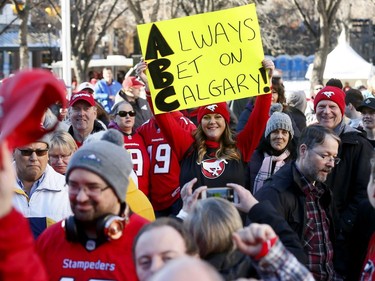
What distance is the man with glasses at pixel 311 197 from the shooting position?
629cm

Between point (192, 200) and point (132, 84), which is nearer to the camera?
point (192, 200)

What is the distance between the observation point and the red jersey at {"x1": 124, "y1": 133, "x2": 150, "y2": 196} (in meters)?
9.55

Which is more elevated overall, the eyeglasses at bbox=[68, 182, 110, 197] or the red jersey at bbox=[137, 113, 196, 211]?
the eyeglasses at bbox=[68, 182, 110, 197]

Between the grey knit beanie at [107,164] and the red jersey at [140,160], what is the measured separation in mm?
4800

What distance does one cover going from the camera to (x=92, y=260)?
445cm

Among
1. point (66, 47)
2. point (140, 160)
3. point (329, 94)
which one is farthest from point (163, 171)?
point (66, 47)

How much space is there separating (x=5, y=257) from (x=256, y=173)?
6.23 meters

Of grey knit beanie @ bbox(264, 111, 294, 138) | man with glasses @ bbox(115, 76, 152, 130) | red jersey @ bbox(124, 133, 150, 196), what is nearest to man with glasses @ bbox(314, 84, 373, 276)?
grey knit beanie @ bbox(264, 111, 294, 138)

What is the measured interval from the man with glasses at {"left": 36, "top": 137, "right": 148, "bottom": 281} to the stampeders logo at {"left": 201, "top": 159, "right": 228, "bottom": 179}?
344cm

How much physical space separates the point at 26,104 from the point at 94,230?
160 cm

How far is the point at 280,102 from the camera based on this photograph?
11.7 m

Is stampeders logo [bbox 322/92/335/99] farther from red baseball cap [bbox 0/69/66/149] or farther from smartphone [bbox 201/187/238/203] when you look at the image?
red baseball cap [bbox 0/69/66/149]

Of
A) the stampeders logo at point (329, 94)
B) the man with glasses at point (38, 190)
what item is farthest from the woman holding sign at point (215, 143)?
the man with glasses at point (38, 190)

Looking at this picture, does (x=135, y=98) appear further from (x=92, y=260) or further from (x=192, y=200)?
(x=92, y=260)
